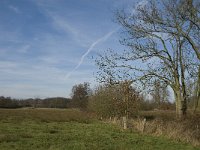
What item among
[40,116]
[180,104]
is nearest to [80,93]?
[40,116]

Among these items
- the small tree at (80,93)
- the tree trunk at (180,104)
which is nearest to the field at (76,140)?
the tree trunk at (180,104)

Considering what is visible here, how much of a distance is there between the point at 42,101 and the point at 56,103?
12.1m

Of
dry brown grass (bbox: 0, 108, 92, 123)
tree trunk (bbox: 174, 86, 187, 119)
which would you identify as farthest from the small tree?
tree trunk (bbox: 174, 86, 187, 119)

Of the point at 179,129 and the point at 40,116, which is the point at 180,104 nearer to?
the point at 179,129

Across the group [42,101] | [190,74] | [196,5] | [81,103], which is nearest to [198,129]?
[190,74]

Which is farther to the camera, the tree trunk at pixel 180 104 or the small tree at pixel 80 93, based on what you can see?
the small tree at pixel 80 93

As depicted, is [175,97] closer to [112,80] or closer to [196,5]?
[112,80]

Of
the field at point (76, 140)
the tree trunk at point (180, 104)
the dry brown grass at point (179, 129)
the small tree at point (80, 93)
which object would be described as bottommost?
the field at point (76, 140)

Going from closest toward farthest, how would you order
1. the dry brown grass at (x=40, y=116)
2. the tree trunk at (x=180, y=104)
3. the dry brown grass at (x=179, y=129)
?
1. the dry brown grass at (x=179, y=129)
2. the tree trunk at (x=180, y=104)
3. the dry brown grass at (x=40, y=116)

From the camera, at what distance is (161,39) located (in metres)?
27.3

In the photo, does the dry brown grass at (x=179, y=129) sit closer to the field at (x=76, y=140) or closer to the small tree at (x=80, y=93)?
the field at (x=76, y=140)

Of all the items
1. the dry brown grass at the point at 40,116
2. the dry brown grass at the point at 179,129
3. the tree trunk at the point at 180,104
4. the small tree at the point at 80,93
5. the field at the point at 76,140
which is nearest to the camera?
the field at the point at 76,140

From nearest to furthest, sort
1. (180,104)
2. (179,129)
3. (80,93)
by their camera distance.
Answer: (179,129)
(180,104)
(80,93)

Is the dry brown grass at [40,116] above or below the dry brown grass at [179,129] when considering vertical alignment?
above
